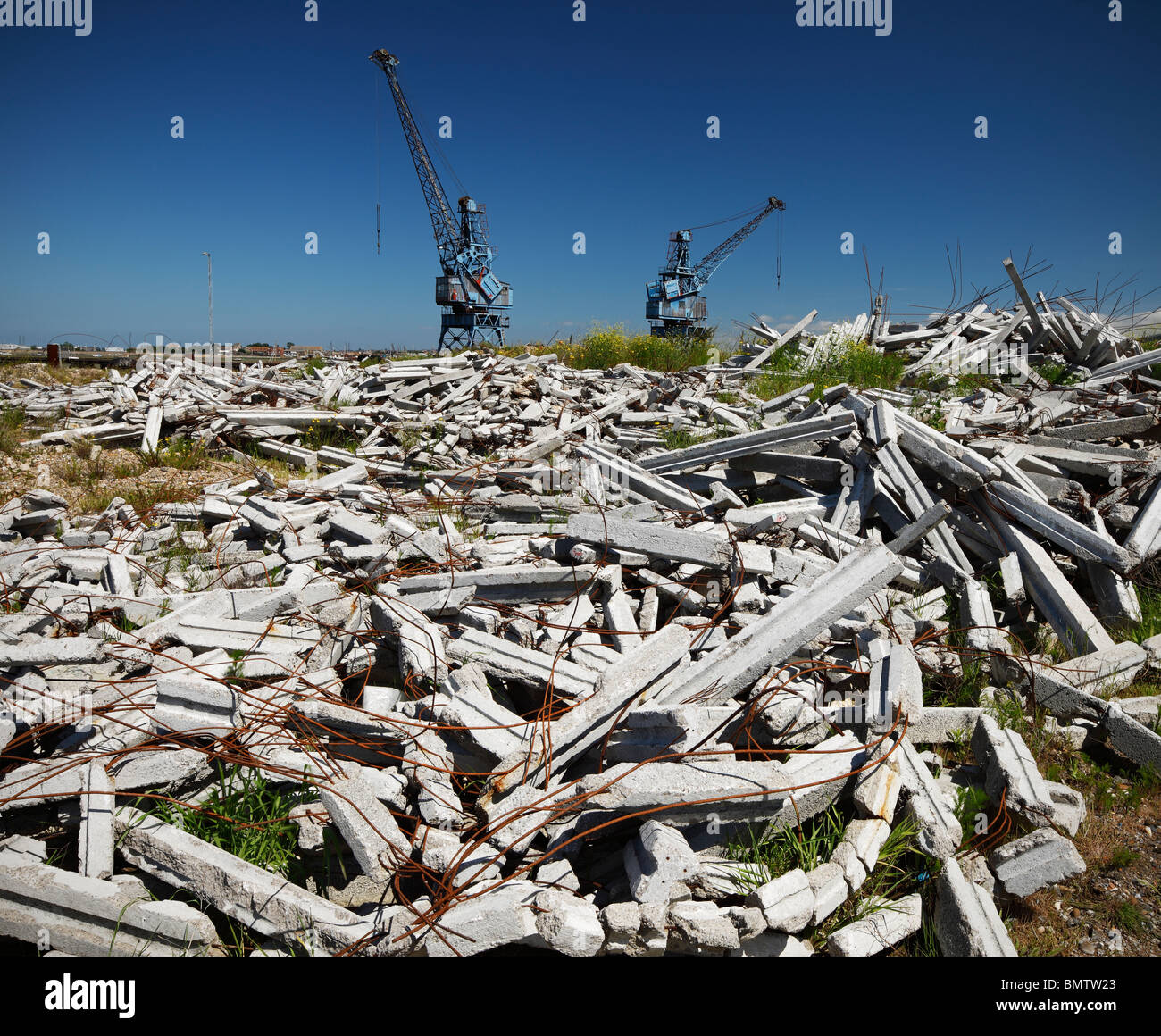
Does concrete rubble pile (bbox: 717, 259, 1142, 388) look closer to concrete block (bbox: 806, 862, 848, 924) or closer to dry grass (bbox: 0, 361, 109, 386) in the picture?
concrete block (bbox: 806, 862, 848, 924)

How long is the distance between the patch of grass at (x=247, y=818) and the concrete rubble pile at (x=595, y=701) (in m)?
0.03

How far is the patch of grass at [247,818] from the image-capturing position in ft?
9.05

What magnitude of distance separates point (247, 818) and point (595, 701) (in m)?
1.72

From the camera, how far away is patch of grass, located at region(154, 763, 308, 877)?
2.76 m

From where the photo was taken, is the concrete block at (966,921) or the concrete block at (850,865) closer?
the concrete block at (966,921)

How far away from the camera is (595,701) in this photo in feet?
9.68

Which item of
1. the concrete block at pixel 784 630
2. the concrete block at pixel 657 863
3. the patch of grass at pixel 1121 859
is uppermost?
the concrete block at pixel 784 630

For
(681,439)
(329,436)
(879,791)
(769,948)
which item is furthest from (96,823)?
(329,436)

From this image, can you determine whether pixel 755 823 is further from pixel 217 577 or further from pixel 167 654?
pixel 217 577

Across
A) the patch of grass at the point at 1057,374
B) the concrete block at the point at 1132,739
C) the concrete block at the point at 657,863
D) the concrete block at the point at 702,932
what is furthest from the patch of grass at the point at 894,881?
the patch of grass at the point at 1057,374

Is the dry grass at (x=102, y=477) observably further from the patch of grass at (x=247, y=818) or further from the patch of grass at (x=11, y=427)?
the patch of grass at (x=247, y=818)

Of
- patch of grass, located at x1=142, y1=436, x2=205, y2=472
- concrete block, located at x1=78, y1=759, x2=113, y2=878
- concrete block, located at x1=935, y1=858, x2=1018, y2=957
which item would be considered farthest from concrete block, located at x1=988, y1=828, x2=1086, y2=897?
patch of grass, located at x1=142, y1=436, x2=205, y2=472

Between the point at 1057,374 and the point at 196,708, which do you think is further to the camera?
the point at 1057,374

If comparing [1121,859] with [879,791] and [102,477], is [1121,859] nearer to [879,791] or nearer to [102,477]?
[879,791]
